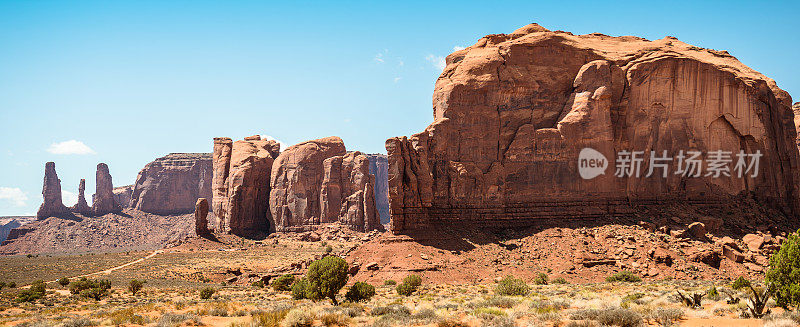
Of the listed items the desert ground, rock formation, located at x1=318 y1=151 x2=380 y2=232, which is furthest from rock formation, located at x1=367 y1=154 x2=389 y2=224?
the desert ground

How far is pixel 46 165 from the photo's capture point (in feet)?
354

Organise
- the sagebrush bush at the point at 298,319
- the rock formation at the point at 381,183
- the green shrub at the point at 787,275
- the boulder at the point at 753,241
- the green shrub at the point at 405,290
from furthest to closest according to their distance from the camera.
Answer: the rock formation at the point at 381,183 < the boulder at the point at 753,241 < the green shrub at the point at 405,290 < the sagebrush bush at the point at 298,319 < the green shrub at the point at 787,275

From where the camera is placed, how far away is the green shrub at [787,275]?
51.2 ft

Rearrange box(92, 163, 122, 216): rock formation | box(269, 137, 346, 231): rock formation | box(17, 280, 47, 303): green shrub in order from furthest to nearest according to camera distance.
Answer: box(92, 163, 122, 216): rock formation, box(269, 137, 346, 231): rock formation, box(17, 280, 47, 303): green shrub

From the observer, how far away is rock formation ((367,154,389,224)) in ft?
480

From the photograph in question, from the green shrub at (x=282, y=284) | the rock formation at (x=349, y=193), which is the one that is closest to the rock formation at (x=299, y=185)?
the rock formation at (x=349, y=193)

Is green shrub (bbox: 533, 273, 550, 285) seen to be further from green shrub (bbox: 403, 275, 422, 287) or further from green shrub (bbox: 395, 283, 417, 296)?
green shrub (bbox: 395, 283, 417, 296)

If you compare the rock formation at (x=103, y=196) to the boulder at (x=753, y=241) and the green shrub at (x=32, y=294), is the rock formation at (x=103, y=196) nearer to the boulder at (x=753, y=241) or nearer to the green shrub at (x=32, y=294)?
the green shrub at (x=32, y=294)

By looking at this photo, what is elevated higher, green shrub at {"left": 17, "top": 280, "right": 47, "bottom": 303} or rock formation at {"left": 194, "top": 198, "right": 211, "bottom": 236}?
rock formation at {"left": 194, "top": 198, "right": 211, "bottom": 236}

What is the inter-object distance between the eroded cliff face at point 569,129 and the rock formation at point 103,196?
93.8m

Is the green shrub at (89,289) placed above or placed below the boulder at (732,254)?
below

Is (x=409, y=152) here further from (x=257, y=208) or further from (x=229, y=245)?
(x=257, y=208)

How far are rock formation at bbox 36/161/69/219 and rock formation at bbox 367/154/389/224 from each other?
72.4 m

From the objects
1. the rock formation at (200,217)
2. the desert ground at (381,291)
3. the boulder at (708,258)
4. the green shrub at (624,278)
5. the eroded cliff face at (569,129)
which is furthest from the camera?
the rock formation at (200,217)
